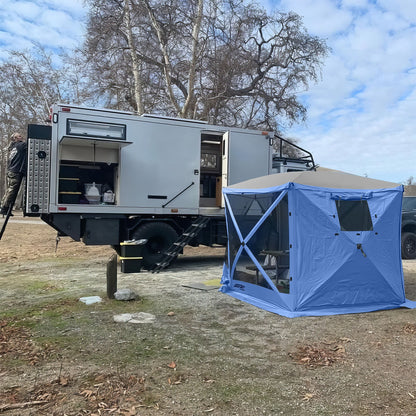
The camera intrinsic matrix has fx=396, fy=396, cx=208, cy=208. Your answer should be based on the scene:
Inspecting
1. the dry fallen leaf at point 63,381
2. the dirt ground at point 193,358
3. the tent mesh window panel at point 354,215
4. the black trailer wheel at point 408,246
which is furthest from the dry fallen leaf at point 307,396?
the black trailer wheel at point 408,246

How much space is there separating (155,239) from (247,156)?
295 cm

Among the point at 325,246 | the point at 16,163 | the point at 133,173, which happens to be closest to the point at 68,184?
the point at 16,163

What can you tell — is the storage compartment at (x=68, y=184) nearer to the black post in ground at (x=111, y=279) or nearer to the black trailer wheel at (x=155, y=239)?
the black trailer wheel at (x=155, y=239)

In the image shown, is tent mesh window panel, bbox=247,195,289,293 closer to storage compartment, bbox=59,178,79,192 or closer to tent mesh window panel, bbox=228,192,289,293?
tent mesh window panel, bbox=228,192,289,293

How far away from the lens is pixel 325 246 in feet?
18.3

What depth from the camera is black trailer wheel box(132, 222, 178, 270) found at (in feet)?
28.6

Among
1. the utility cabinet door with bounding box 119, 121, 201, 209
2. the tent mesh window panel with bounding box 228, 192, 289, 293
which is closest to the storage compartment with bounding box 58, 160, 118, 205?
the utility cabinet door with bounding box 119, 121, 201, 209

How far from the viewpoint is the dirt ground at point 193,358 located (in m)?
2.99

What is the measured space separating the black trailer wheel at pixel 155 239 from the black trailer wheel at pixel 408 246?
22.3ft

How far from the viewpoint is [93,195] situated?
8.36 m

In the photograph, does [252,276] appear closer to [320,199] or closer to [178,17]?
[320,199]

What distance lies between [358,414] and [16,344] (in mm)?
3319

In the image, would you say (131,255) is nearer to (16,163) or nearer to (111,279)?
(111,279)

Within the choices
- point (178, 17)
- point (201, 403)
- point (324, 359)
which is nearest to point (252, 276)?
point (324, 359)
